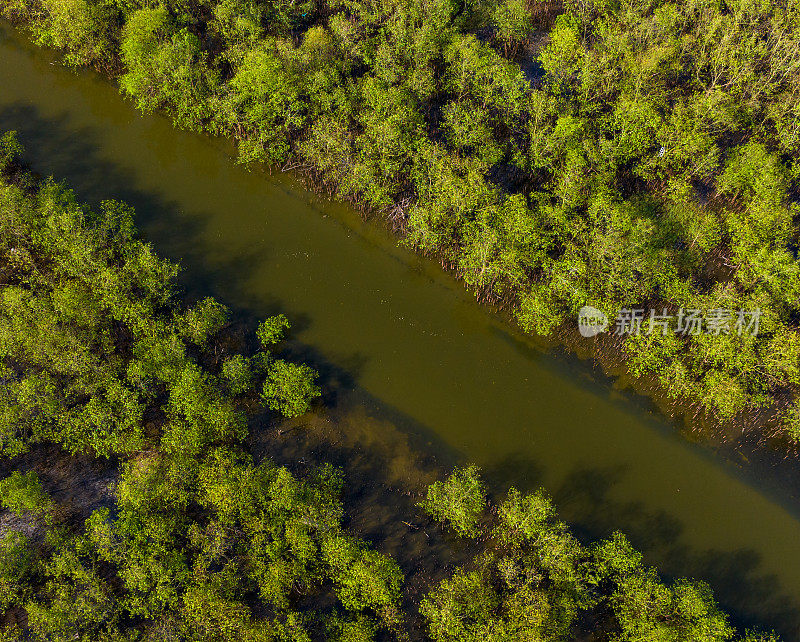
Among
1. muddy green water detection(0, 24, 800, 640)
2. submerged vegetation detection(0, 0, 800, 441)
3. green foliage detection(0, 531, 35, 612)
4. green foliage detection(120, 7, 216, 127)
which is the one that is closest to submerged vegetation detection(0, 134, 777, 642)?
green foliage detection(0, 531, 35, 612)

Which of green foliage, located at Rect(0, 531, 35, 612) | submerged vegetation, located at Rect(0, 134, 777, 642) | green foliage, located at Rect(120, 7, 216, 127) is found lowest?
green foliage, located at Rect(0, 531, 35, 612)

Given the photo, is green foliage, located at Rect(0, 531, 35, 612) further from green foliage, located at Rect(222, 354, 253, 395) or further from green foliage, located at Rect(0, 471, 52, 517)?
green foliage, located at Rect(222, 354, 253, 395)

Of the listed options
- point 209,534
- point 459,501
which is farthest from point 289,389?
point 459,501

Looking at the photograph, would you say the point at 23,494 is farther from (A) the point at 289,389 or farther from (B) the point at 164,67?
(B) the point at 164,67

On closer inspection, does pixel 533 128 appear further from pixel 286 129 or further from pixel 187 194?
pixel 187 194


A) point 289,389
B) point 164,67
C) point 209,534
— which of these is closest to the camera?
point 209,534

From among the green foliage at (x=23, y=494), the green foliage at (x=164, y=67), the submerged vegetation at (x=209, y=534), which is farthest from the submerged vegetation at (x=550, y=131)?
the green foliage at (x=23, y=494)
